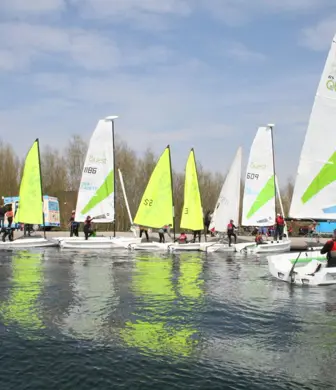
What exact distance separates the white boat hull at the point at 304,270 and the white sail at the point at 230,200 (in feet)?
45.8

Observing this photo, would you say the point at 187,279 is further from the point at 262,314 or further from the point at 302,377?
the point at 302,377

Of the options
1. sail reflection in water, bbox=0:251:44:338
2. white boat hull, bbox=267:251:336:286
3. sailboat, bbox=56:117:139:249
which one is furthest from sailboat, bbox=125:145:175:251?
white boat hull, bbox=267:251:336:286

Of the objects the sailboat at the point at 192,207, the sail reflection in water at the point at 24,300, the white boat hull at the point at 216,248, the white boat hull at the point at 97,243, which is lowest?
the sail reflection in water at the point at 24,300

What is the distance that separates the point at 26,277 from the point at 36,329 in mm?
7188

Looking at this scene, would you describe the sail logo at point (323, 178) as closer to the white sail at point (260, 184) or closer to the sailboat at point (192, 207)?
the white sail at point (260, 184)

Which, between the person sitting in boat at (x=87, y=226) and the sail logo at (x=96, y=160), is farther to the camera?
the sail logo at (x=96, y=160)

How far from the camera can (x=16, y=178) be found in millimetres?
55750

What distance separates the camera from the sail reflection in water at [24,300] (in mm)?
10094

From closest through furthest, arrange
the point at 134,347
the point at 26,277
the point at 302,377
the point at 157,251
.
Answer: the point at 302,377 → the point at 134,347 → the point at 26,277 → the point at 157,251

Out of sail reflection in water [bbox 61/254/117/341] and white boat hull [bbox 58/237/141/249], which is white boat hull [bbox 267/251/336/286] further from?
white boat hull [bbox 58/237/141/249]

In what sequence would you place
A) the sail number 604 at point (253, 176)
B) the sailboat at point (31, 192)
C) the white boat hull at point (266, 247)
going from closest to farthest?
1. the white boat hull at point (266, 247)
2. the sail number 604 at point (253, 176)
3. the sailboat at point (31, 192)

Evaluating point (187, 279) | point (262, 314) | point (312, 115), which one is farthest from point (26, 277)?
point (312, 115)

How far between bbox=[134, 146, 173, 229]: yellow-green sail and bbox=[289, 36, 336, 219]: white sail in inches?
547

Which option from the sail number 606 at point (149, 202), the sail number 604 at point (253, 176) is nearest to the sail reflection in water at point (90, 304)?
the sail number 606 at point (149, 202)
